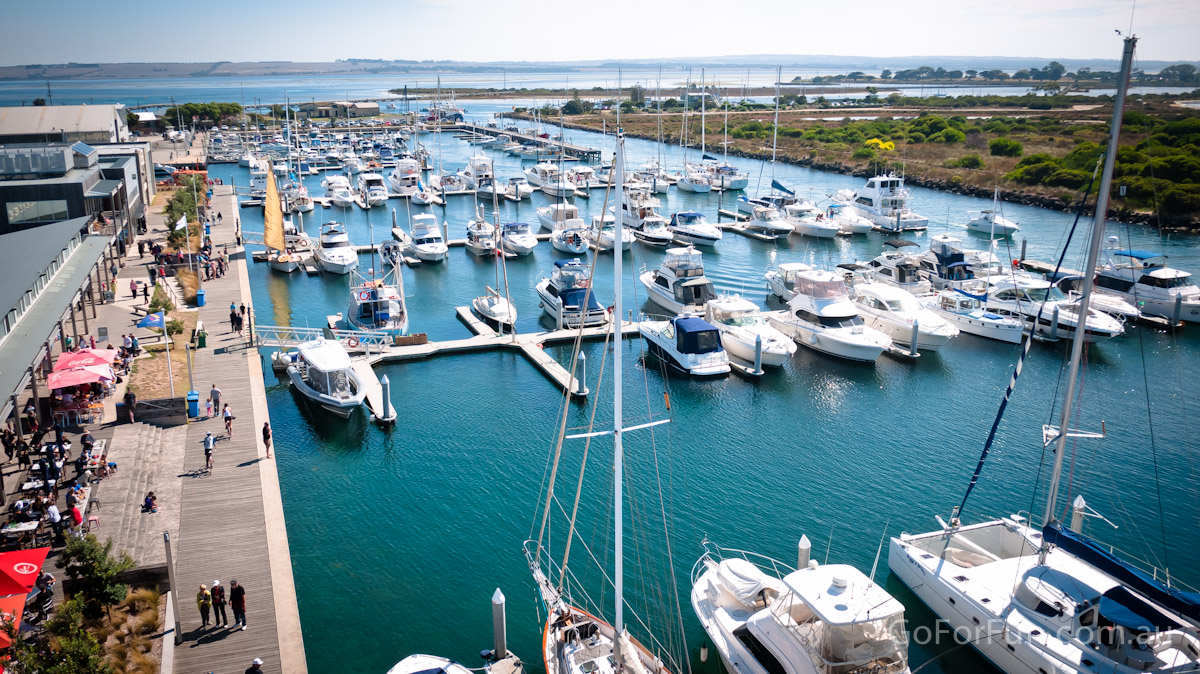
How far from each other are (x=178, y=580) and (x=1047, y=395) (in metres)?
34.6

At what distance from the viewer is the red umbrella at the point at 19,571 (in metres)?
17.8

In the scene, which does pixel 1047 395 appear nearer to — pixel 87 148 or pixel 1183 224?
pixel 1183 224

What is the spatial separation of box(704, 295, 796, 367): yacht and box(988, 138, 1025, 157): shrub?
7671 centimetres

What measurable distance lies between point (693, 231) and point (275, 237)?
99.5 feet

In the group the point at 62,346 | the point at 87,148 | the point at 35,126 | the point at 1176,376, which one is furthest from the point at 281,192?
the point at 1176,376

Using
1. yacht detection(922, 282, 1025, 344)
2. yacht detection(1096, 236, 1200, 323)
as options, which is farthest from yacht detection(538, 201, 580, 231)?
yacht detection(1096, 236, 1200, 323)

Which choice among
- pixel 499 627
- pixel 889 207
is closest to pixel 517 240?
pixel 889 207

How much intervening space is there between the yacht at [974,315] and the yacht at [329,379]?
101 ft

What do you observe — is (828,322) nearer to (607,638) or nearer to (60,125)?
(607,638)

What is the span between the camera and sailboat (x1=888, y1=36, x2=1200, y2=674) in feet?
57.0

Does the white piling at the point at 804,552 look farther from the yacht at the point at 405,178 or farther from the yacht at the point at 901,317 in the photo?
the yacht at the point at 405,178

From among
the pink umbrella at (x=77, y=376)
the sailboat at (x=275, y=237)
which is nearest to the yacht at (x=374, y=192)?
the sailboat at (x=275, y=237)

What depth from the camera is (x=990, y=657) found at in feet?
64.0

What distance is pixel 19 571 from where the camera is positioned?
18.1m
